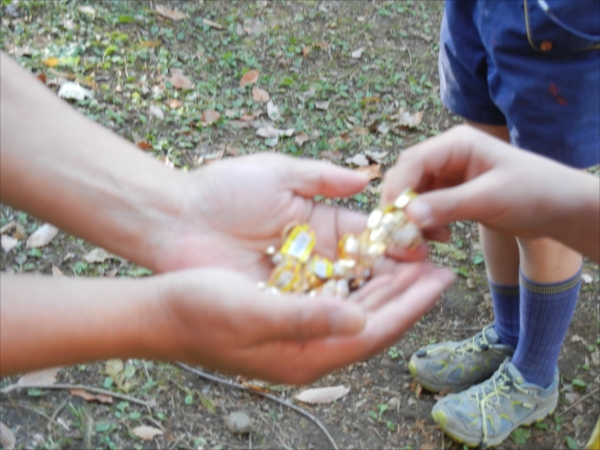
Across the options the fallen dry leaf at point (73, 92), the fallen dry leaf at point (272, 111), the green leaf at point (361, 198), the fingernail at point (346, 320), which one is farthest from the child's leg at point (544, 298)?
the fallen dry leaf at point (73, 92)

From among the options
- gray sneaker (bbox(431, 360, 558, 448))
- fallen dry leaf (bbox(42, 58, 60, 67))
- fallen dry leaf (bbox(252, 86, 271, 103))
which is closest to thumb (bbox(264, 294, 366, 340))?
gray sneaker (bbox(431, 360, 558, 448))

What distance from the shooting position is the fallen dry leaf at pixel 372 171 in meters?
3.24

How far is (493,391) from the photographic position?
2273 millimetres

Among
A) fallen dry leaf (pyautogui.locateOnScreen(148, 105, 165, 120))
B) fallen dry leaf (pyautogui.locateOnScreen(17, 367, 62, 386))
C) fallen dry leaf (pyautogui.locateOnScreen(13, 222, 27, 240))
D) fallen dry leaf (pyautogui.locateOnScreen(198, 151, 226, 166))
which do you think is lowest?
fallen dry leaf (pyautogui.locateOnScreen(17, 367, 62, 386))

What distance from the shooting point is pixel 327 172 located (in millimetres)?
1622

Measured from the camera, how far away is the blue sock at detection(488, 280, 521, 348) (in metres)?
2.28

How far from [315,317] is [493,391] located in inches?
52.8

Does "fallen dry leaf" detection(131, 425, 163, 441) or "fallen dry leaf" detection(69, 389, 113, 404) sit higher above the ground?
"fallen dry leaf" detection(69, 389, 113, 404)

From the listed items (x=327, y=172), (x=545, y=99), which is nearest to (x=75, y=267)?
(x=327, y=172)

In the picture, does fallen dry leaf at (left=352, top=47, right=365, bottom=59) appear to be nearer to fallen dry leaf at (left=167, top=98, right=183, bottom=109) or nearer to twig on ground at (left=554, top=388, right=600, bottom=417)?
fallen dry leaf at (left=167, top=98, right=183, bottom=109)

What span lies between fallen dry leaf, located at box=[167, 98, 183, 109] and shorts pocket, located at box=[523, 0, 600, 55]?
233 cm

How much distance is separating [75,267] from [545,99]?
2.03 meters

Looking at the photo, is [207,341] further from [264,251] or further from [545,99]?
[545,99]

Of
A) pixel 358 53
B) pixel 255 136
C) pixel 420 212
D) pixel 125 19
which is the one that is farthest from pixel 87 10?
pixel 420 212
